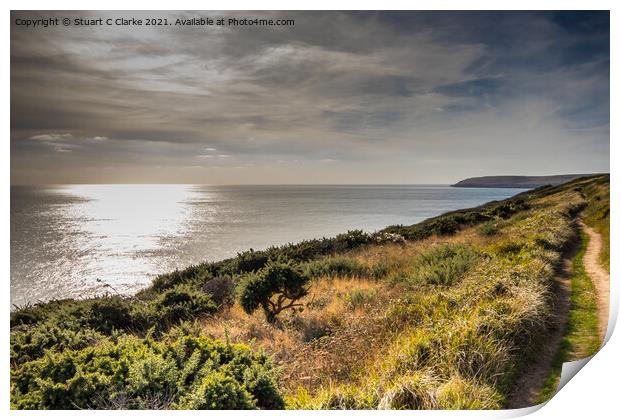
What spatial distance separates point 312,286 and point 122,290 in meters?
3.06

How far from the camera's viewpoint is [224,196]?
23.2 ft

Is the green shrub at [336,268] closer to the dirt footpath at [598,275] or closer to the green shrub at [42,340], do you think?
the dirt footpath at [598,275]

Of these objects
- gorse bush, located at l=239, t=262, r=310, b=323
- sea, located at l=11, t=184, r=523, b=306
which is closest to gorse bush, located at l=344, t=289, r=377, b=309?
gorse bush, located at l=239, t=262, r=310, b=323

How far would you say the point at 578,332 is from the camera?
4918 mm

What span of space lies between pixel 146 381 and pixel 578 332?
503cm

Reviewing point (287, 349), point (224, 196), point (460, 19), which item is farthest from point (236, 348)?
point (460, 19)

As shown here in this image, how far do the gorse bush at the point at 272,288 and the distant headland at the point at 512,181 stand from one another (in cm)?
310

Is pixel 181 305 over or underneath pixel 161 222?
underneath

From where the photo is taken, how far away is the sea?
17.4ft

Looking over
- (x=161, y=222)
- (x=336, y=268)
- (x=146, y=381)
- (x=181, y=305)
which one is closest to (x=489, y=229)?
(x=336, y=268)

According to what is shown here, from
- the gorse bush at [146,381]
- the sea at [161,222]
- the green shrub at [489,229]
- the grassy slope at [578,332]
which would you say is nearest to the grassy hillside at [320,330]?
the gorse bush at [146,381]

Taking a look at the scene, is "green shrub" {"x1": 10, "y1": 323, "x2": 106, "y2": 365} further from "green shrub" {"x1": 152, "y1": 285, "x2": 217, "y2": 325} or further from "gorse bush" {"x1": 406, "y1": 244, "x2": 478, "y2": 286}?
"gorse bush" {"x1": 406, "y1": 244, "x2": 478, "y2": 286}

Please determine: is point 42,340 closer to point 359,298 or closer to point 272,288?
point 272,288

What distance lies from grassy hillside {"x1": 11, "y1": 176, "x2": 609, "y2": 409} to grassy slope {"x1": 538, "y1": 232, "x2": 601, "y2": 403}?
0.28m
